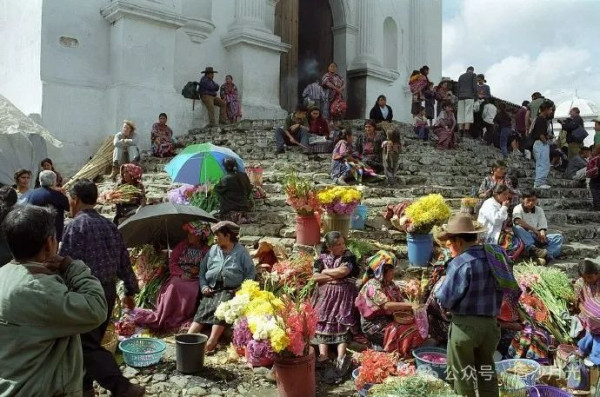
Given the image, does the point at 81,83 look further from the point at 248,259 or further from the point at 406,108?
the point at 406,108

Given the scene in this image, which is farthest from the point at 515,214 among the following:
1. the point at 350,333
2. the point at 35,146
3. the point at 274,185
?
the point at 35,146

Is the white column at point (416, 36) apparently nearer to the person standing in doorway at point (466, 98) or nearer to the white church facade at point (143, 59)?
the white church facade at point (143, 59)

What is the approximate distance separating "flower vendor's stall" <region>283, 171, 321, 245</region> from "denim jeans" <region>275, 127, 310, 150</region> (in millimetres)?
4312

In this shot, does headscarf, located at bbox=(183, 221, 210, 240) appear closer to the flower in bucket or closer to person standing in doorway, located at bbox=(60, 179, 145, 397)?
the flower in bucket

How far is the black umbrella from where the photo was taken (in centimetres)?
607

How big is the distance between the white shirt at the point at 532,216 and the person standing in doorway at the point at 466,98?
742 centimetres

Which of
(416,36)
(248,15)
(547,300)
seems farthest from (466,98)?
(547,300)

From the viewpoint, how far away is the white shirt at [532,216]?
7371mm

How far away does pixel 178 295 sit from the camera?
599 cm

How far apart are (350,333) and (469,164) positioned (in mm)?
7966

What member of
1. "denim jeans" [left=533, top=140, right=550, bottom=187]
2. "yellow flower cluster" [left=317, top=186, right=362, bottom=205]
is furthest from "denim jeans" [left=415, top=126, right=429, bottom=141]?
"yellow flower cluster" [left=317, top=186, right=362, bottom=205]

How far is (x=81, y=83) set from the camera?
12438mm

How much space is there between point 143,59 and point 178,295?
831cm

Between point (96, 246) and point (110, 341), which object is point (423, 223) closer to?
point (110, 341)
